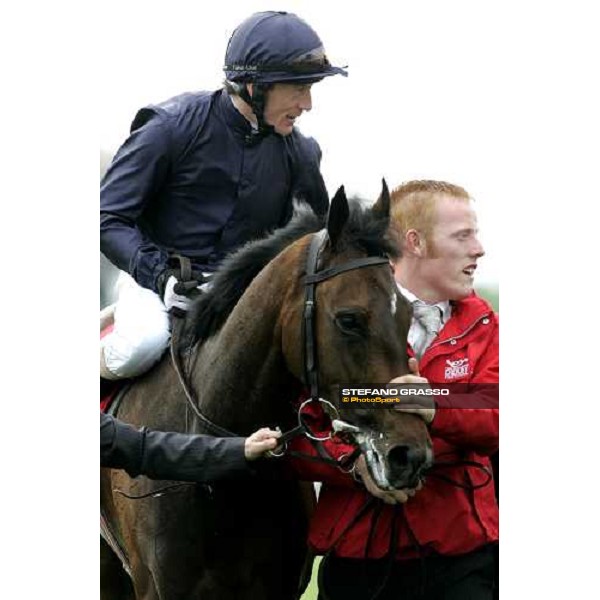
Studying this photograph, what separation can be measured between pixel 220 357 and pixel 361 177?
66 centimetres

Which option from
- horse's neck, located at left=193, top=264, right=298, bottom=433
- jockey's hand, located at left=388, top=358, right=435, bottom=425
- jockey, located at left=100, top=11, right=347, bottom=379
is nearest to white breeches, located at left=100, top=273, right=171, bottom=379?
jockey, located at left=100, top=11, right=347, bottom=379

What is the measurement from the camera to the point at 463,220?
141 inches

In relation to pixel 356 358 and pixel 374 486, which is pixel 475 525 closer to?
pixel 374 486

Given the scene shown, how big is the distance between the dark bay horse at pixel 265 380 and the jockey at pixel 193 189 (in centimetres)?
17

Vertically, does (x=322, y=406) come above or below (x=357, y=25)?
below

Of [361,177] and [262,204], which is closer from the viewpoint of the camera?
[361,177]

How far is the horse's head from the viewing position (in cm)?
334

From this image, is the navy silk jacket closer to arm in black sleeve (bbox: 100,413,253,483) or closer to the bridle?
the bridle

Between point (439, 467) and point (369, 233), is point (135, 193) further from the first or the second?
point (439, 467)

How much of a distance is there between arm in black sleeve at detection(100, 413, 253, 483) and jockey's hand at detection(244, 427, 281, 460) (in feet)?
0.12

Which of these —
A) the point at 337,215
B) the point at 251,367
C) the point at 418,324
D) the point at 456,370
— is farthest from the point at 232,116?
the point at 456,370

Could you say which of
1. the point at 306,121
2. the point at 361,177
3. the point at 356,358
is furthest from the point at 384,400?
the point at 306,121

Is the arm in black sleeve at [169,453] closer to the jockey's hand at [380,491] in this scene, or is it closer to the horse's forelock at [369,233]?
the jockey's hand at [380,491]

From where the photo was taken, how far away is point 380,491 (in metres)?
3.39
